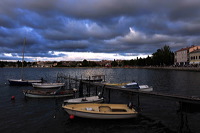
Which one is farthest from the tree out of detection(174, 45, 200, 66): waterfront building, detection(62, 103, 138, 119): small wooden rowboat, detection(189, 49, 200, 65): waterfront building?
detection(62, 103, 138, 119): small wooden rowboat

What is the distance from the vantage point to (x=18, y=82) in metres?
46.8

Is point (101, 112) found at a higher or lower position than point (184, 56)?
lower

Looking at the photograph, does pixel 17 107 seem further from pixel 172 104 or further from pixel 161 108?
pixel 172 104

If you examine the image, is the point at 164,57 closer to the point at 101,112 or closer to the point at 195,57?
the point at 195,57

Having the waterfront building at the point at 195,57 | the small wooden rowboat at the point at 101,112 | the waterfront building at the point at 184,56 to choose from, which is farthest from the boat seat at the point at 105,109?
the waterfront building at the point at 184,56

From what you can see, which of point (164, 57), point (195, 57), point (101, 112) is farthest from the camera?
point (164, 57)

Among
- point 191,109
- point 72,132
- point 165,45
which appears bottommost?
point 72,132

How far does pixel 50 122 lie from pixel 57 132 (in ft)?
8.98

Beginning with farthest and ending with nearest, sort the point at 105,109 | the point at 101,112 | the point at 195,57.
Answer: the point at 195,57 → the point at 105,109 → the point at 101,112

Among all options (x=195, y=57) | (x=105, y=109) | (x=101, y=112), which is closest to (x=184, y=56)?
(x=195, y=57)

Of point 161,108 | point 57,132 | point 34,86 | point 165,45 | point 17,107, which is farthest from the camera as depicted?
point 165,45

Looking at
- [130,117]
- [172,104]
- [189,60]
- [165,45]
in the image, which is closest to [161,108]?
[172,104]

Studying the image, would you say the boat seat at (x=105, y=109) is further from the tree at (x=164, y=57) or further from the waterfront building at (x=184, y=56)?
the tree at (x=164, y=57)

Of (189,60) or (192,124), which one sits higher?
(189,60)
